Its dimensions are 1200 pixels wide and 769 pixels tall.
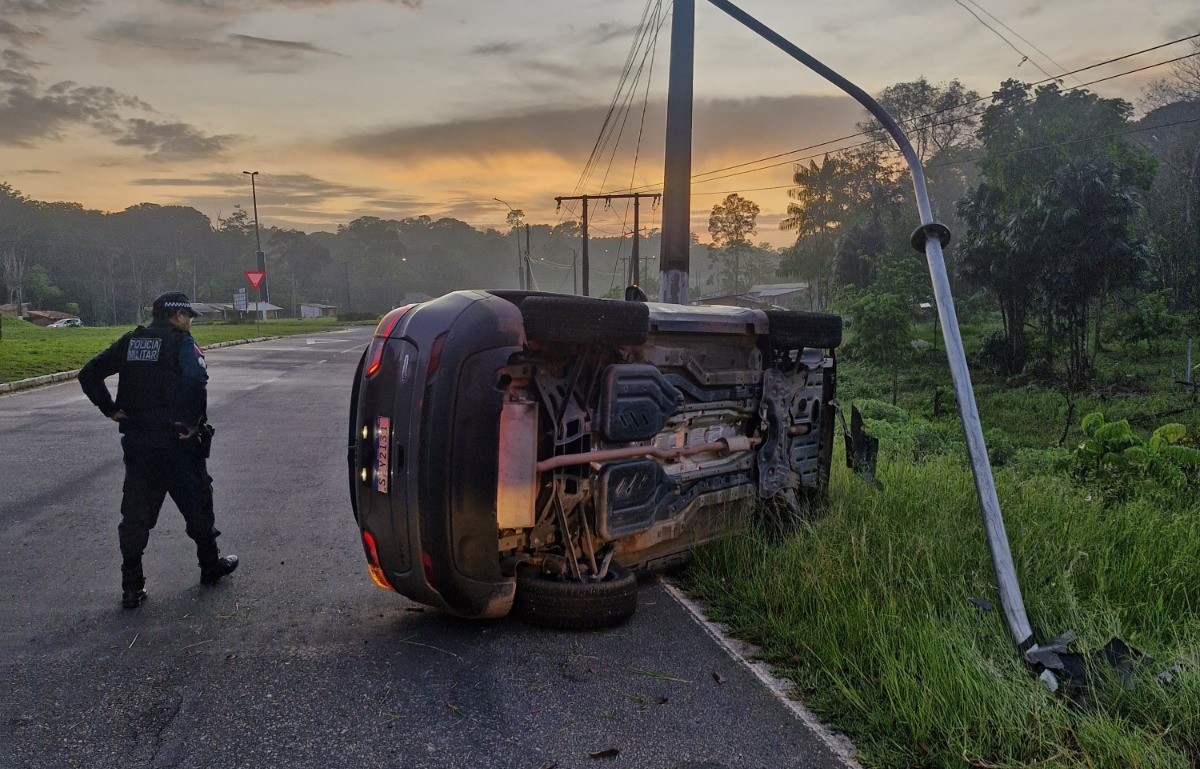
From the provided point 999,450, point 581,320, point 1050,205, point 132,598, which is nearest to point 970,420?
point 581,320

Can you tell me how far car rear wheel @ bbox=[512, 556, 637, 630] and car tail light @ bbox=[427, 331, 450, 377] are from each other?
125cm

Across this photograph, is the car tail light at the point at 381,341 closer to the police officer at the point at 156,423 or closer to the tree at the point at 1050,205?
the police officer at the point at 156,423

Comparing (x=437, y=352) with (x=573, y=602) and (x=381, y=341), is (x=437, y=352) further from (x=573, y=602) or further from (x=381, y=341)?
(x=573, y=602)

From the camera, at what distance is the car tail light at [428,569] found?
12.5ft

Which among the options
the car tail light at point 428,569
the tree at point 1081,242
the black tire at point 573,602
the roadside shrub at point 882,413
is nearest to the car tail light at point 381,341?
the car tail light at point 428,569

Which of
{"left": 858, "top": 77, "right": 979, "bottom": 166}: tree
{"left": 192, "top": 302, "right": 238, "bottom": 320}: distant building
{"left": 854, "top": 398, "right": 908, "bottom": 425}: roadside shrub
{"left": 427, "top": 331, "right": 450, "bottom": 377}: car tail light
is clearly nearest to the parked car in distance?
{"left": 427, "top": 331, "right": 450, "bottom": 377}: car tail light

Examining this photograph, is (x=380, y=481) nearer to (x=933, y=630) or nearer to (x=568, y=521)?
(x=568, y=521)

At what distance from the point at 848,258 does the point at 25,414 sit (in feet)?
135

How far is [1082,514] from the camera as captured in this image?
5.54 metres

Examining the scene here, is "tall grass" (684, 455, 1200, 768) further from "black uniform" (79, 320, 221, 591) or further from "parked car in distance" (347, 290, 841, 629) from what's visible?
"black uniform" (79, 320, 221, 591)

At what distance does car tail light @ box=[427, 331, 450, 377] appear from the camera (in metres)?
3.80

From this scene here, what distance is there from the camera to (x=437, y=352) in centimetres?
381

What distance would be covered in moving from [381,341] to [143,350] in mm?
1711

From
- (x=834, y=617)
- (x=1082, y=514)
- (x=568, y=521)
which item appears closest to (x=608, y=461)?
(x=568, y=521)
